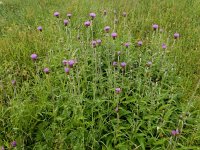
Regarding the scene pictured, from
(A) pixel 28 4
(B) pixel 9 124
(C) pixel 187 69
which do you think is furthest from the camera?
(A) pixel 28 4

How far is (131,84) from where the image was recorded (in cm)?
277

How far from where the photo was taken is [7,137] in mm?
2393

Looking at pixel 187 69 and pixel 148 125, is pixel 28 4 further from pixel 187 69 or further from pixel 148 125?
pixel 148 125

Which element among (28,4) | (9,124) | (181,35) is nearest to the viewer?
(9,124)

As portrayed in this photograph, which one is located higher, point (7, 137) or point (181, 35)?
point (181, 35)

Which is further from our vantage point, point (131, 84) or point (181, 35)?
point (181, 35)

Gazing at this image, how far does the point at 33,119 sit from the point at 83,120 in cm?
53

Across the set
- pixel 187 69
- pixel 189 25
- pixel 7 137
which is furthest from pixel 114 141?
pixel 189 25

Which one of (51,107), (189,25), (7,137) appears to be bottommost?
(7,137)

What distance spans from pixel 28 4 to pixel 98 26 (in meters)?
2.28

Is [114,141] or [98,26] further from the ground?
[98,26]

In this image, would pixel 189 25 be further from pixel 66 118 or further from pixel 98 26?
pixel 66 118

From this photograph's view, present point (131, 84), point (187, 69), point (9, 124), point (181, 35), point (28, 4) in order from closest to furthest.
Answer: point (9, 124) < point (131, 84) < point (187, 69) < point (181, 35) < point (28, 4)

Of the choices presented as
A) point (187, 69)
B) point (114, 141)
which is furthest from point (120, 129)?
point (187, 69)
